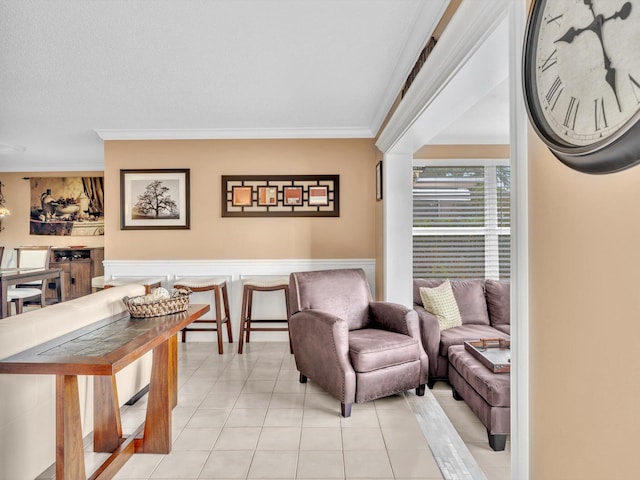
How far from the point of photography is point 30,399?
162 cm

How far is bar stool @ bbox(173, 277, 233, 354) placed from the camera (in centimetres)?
379

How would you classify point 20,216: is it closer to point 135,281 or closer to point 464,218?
point 135,281

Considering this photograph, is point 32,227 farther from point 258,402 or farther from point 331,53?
point 331,53

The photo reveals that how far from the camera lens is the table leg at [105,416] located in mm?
1979

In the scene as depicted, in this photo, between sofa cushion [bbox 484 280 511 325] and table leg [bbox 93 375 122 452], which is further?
sofa cushion [bbox 484 280 511 325]

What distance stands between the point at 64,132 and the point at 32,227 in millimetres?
2957

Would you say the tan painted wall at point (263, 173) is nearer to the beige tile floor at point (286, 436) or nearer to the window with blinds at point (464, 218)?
the window with blinds at point (464, 218)

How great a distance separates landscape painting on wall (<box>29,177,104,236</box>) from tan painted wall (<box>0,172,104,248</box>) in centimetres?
7

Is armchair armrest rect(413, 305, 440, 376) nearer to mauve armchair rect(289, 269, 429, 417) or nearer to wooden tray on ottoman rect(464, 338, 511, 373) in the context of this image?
mauve armchair rect(289, 269, 429, 417)

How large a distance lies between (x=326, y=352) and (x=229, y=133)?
2.80 meters

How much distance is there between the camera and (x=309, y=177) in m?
4.28

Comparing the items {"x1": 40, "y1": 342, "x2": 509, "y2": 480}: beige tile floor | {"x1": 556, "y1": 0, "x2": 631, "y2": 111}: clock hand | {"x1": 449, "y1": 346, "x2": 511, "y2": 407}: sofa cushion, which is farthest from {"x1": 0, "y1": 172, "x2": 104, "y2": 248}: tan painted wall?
{"x1": 556, "y1": 0, "x2": 631, "y2": 111}: clock hand

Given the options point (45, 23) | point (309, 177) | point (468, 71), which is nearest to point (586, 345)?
point (468, 71)

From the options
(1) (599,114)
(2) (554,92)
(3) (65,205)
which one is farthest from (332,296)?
(3) (65,205)
